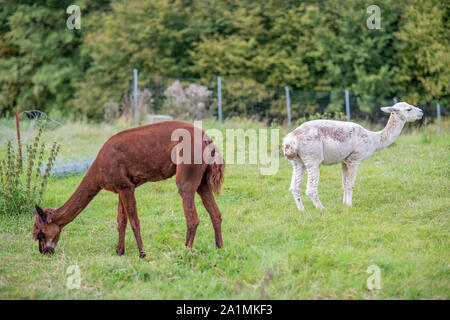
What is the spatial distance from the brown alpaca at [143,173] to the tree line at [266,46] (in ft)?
40.2

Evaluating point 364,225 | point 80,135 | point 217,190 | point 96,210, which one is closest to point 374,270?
point 364,225

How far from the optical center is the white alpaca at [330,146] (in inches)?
280

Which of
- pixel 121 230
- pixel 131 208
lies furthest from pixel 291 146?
pixel 121 230

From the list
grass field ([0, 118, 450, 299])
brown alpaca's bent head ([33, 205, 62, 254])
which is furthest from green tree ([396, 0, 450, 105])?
brown alpaca's bent head ([33, 205, 62, 254])

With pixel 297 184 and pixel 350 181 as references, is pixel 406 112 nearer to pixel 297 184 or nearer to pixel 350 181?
pixel 350 181

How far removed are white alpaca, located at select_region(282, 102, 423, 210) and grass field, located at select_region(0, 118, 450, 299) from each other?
1.51ft

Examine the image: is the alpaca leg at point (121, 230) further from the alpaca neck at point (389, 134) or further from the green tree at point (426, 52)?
the green tree at point (426, 52)

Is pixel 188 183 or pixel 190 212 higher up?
pixel 188 183

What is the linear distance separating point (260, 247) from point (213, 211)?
2.47 ft

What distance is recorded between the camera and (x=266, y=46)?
68.8 feet

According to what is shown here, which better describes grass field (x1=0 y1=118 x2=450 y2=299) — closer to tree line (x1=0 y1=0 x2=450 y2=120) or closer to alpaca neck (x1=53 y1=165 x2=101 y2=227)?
alpaca neck (x1=53 y1=165 x2=101 y2=227)

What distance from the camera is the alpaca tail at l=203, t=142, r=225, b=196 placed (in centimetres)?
570

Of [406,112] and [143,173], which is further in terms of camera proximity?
[406,112]

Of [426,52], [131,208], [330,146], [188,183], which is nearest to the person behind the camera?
[188,183]
